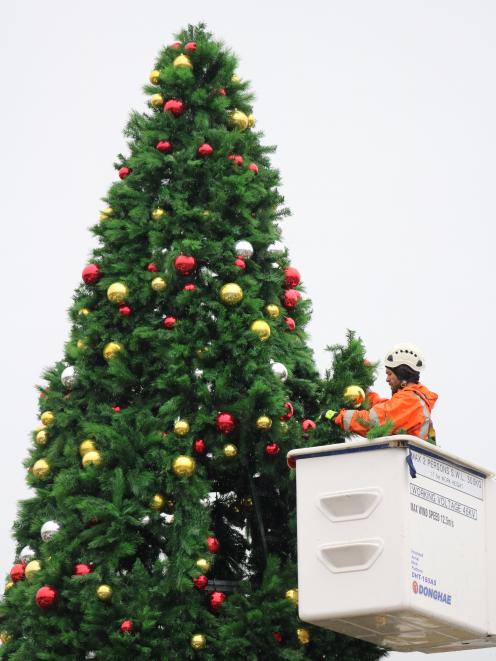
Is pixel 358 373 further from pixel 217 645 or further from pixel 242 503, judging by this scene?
pixel 217 645

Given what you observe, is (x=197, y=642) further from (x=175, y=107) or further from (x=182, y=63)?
(x=182, y=63)

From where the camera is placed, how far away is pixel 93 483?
10430 millimetres

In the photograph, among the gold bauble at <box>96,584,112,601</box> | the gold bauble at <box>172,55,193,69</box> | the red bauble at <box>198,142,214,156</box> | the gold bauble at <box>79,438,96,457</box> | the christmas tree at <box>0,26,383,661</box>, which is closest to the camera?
the gold bauble at <box>96,584,112,601</box>

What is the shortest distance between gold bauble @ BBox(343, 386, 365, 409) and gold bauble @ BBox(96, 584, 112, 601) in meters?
1.87

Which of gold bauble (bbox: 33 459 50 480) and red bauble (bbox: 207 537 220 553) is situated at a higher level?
gold bauble (bbox: 33 459 50 480)

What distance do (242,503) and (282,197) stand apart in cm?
197

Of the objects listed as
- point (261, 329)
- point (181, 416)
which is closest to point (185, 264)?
point (261, 329)

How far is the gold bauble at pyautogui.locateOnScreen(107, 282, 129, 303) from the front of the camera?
1087cm

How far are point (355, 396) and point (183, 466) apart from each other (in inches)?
46.1

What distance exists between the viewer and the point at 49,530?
33.9 feet

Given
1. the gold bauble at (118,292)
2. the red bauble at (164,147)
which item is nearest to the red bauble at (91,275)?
the gold bauble at (118,292)

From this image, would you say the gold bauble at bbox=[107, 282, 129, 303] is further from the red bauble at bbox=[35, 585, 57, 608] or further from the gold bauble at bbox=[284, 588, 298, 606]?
the gold bauble at bbox=[284, 588, 298, 606]

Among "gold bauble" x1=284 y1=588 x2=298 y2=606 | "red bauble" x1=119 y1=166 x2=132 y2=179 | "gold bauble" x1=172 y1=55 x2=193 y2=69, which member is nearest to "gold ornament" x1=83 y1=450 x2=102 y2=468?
"gold bauble" x1=284 y1=588 x2=298 y2=606

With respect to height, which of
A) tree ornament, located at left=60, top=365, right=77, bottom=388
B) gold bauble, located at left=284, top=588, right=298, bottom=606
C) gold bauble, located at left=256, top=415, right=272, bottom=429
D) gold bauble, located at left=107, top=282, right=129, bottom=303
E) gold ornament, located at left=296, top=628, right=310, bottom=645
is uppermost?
gold bauble, located at left=107, top=282, right=129, bottom=303
